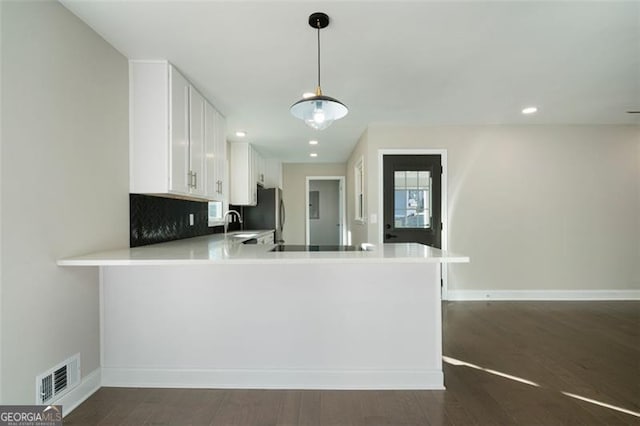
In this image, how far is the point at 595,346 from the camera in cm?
269

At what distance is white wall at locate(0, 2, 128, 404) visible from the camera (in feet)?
4.85

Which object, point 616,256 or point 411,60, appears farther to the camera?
point 616,256

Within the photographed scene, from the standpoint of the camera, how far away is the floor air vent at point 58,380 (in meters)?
1.63

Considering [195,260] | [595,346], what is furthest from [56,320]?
[595,346]

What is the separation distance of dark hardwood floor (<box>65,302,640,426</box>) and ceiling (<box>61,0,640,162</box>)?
235 centimetres

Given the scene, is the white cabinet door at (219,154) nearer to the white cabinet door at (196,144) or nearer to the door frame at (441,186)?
the white cabinet door at (196,144)

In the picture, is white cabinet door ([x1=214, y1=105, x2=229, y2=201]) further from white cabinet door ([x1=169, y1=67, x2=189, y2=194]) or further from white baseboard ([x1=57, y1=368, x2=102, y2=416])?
white baseboard ([x1=57, y1=368, x2=102, y2=416])

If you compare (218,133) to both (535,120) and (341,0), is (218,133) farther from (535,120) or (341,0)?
(535,120)

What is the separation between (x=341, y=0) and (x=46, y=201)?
6.43 feet

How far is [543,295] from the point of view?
4047 mm

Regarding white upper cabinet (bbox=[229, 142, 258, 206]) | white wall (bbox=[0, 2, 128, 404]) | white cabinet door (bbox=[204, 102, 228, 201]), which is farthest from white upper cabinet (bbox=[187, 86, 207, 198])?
white upper cabinet (bbox=[229, 142, 258, 206])

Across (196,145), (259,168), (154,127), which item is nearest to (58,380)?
(154,127)

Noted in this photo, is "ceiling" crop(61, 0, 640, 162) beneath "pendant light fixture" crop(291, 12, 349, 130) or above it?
above

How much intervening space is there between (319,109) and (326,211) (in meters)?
6.61
